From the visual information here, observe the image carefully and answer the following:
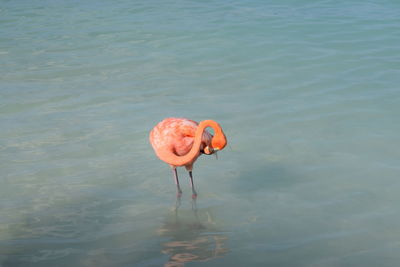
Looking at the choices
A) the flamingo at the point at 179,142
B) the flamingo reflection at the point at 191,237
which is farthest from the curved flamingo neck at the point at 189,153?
the flamingo reflection at the point at 191,237

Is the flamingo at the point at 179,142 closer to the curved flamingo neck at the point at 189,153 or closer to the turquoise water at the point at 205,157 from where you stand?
the curved flamingo neck at the point at 189,153

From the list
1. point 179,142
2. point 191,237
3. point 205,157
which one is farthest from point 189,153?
point 205,157

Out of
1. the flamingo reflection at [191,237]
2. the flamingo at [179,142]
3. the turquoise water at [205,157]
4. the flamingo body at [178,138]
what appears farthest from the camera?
the flamingo body at [178,138]

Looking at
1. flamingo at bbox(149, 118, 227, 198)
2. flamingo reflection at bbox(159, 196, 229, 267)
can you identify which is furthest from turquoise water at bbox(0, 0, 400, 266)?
flamingo at bbox(149, 118, 227, 198)

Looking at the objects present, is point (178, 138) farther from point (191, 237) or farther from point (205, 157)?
point (205, 157)

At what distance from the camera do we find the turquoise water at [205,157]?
5.64m

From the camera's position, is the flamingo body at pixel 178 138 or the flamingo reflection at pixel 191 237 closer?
the flamingo reflection at pixel 191 237

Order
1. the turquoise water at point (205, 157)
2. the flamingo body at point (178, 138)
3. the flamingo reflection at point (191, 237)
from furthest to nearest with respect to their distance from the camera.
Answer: the flamingo body at point (178, 138) → the turquoise water at point (205, 157) → the flamingo reflection at point (191, 237)

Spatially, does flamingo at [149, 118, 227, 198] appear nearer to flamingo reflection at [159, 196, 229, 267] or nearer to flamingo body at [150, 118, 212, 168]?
flamingo body at [150, 118, 212, 168]

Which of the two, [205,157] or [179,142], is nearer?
[179,142]

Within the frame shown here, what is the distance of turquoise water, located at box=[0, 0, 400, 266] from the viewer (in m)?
5.64

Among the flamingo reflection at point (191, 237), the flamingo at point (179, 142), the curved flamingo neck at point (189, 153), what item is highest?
the flamingo at point (179, 142)

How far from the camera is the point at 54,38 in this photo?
43.0 feet

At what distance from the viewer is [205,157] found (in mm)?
7559
